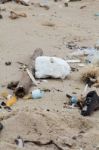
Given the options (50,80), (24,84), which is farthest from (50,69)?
(24,84)

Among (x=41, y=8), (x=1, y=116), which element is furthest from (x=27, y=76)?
(x=41, y=8)

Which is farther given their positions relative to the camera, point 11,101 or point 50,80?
point 50,80

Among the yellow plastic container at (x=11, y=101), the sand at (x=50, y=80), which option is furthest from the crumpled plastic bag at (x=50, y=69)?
the yellow plastic container at (x=11, y=101)

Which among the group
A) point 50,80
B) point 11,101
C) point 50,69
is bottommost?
point 50,80

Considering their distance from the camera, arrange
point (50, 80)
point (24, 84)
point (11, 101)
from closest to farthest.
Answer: point (11, 101), point (24, 84), point (50, 80)

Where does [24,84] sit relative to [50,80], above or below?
above

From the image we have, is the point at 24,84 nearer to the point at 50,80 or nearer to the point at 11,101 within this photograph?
the point at 11,101

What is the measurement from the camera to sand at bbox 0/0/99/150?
461 cm

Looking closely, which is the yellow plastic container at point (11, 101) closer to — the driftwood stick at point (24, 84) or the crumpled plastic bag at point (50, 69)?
the driftwood stick at point (24, 84)

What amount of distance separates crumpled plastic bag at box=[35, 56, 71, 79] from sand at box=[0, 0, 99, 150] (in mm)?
88

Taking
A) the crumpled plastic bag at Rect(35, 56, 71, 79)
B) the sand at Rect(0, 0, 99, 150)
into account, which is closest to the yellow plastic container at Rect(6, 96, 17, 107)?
the sand at Rect(0, 0, 99, 150)

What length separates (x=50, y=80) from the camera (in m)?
6.24

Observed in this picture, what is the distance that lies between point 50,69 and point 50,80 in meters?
0.14

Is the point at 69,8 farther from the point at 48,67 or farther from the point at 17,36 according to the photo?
the point at 48,67
